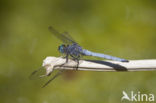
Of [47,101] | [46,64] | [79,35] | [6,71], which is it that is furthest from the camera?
[79,35]

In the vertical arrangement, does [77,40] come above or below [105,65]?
above

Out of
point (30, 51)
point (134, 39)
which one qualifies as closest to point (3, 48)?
point (30, 51)

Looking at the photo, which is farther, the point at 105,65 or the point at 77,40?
the point at 77,40

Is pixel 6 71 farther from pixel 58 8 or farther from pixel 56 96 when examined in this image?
pixel 58 8

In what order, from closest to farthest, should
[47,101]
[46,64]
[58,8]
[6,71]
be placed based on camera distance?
[46,64] → [47,101] → [6,71] → [58,8]

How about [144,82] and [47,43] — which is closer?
[144,82]

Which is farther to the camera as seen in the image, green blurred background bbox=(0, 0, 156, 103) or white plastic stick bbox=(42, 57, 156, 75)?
green blurred background bbox=(0, 0, 156, 103)

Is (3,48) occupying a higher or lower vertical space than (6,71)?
higher

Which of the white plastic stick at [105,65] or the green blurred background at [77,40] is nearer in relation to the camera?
the white plastic stick at [105,65]
